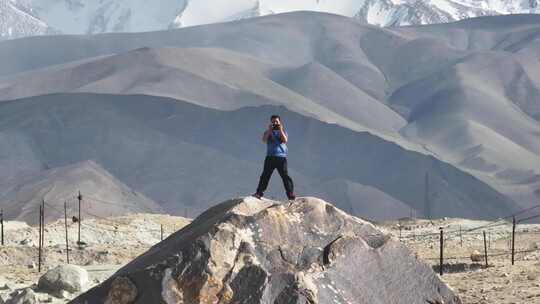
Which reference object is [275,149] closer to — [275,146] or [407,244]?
[275,146]

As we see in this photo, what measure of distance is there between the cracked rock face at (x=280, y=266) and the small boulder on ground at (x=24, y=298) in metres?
4.58

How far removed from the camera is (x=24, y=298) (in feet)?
48.9

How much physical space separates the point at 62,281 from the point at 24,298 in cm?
137

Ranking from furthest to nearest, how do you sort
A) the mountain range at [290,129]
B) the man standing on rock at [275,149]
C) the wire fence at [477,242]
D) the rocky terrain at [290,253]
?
the mountain range at [290,129], the wire fence at [477,242], the rocky terrain at [290,253], the man standing on rock at [275,149]

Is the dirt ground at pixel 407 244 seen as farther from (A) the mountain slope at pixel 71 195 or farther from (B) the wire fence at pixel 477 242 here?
(A) the mountain slope at pixel 71 195

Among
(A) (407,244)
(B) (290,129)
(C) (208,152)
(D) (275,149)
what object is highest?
(B) (290,129)

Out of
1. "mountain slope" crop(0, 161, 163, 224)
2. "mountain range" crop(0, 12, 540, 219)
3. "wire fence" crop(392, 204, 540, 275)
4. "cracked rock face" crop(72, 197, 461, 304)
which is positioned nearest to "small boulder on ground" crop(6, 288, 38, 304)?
"cracked rock face" crop(72, 197, 461, 304)

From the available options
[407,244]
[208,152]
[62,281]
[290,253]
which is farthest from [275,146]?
[208,152]

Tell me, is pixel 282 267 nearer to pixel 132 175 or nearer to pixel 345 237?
pixel 345 237

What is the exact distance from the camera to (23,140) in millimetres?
126125

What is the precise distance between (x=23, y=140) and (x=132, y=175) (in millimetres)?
14442

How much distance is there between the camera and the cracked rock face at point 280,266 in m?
10.0

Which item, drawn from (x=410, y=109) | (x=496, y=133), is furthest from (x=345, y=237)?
(x=410, y=109)

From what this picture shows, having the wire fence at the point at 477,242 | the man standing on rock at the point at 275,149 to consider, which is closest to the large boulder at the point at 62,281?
the man standing on rock at the point at 275,149
